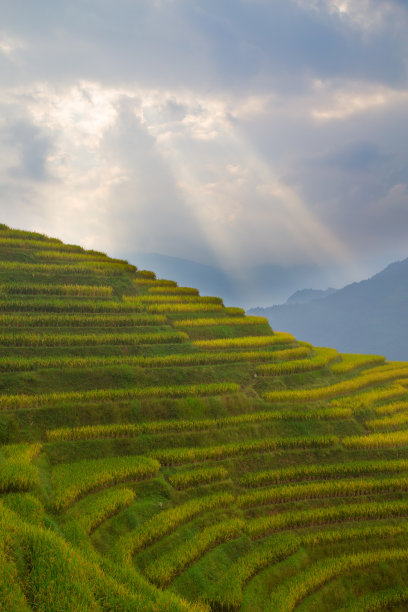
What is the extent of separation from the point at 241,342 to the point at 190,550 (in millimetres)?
12310

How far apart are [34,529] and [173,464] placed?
638 centimetres

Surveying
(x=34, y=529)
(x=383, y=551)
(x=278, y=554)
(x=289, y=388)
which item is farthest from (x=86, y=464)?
(x=289, y=388)

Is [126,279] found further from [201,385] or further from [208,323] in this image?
[201,385]

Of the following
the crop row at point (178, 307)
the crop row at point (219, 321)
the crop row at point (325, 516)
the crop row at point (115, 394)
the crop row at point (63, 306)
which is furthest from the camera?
the crop row at point (178, 307)

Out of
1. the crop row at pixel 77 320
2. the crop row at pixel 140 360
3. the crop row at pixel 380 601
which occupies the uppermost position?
the crop row at pixel 77 320

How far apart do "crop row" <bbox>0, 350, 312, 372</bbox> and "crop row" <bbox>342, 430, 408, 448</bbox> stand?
1.52 meters

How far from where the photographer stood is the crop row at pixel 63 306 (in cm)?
1822

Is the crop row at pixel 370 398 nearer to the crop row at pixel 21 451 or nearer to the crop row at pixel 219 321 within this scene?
the crop row at pixel 219 321

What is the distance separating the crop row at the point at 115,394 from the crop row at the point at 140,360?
1.52 meters

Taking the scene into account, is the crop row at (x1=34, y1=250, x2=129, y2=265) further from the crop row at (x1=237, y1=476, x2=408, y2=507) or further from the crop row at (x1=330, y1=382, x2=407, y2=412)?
the crop row at (x1=237, y1=476, x2=408, y2=507)

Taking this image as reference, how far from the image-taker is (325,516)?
11539mm

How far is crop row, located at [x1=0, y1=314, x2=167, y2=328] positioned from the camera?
17250 millimetres

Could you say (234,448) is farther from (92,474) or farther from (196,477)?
(92,474)

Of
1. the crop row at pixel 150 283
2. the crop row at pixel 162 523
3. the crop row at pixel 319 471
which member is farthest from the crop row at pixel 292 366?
the crop row at pixel 150 283
